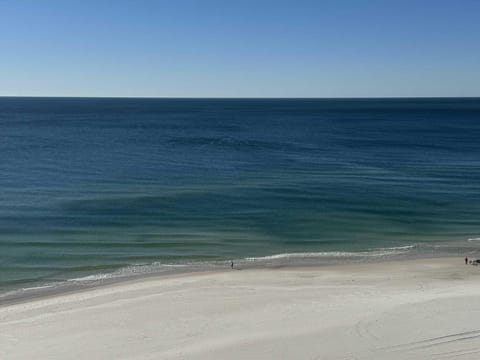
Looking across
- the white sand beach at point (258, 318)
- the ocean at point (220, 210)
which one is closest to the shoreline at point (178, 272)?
the ocean at point (220, 210)

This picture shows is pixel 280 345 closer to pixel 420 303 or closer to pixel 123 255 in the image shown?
pixel 420 303

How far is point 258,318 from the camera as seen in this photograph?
70.6 ft

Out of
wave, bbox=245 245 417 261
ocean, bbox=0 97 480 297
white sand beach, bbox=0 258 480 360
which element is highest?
ocean, bbox=0 97 480 297

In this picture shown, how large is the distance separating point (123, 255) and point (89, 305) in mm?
8446

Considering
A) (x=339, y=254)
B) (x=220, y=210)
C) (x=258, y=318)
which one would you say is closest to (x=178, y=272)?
(x=258, y=318)

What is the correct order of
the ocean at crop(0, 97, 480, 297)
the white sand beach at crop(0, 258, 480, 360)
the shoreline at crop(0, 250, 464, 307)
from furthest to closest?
the ocean at crop(0, 97, 480, 297), the shoreline at crop(0, 250, 464, 307), the white sand beach at crop(0, 258, 480, 360)

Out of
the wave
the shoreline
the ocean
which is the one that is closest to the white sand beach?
the shoreline

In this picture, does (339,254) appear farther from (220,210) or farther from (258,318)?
(258,318)

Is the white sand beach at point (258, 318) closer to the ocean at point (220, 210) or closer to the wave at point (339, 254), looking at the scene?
the wave at point (339, 254)

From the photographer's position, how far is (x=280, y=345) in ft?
61.8

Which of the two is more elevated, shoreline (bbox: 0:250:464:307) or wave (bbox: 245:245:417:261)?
wave (bbox: 245:245:417:261)

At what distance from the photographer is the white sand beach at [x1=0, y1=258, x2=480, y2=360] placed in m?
18.5

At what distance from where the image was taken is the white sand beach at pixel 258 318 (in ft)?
60.6

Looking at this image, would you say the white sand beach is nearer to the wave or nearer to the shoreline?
the shoreline
